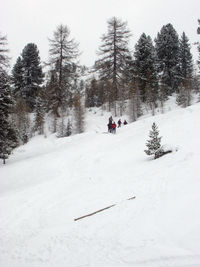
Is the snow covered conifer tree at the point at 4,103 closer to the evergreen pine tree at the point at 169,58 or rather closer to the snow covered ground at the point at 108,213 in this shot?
the snow covered ground at the point at 108,213

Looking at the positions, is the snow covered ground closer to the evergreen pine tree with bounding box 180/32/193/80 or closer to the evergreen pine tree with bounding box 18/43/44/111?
the evergreen pine tree with bounding box 18/43/44/111

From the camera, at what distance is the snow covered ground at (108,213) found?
13.3ft

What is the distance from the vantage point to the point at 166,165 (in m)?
8.61

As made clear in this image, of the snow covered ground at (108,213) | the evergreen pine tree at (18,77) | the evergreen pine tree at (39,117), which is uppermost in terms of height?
the evergreen pine tree at (18,77)

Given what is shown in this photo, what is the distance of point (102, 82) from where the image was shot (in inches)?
1208

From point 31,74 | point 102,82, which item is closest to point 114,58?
point 102,82

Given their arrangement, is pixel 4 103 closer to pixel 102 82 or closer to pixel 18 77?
pixel 102 82

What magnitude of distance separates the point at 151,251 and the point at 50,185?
6.51 meters

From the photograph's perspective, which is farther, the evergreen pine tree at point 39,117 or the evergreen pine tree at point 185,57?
the evergreen pine tree at point 185,57

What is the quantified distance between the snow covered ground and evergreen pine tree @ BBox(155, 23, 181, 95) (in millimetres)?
23726

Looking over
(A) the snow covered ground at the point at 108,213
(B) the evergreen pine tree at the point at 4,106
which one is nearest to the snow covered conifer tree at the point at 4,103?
(B) the evergreen pine tree at the point at 4,106

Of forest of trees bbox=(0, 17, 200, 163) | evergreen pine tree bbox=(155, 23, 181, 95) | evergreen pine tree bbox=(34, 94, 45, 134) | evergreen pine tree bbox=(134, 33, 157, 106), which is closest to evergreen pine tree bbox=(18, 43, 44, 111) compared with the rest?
forest of trees bbox=(0, 17, 200, 163)

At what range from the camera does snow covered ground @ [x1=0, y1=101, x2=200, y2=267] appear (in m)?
4.07

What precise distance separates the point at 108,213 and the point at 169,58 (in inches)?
1337
